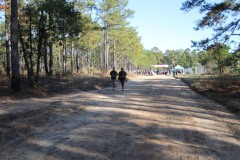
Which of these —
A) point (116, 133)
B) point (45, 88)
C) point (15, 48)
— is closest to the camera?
point (116, 133)

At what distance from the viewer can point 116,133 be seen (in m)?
9.57

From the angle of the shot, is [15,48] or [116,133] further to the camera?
[15,48]

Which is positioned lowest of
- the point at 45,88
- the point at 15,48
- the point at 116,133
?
the point at 116,133

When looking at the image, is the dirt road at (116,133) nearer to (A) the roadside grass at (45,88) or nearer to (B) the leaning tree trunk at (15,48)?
(A) the roadside grass at (45,88)

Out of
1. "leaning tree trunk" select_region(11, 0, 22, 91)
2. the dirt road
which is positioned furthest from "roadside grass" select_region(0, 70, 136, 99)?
the dirt road

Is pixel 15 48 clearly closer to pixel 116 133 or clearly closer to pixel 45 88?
pixel 45 88

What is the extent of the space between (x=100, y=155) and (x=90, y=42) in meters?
45.2

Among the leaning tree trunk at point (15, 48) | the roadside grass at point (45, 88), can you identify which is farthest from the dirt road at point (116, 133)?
the leaning tree trunk at point (15, 48)

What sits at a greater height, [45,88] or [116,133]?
[45,88]

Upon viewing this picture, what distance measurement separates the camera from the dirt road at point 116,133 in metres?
7.65

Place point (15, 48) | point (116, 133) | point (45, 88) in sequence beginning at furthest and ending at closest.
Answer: point (45, 88) < point (15, 48) < point (116, 133)

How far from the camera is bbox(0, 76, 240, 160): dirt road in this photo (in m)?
7.65

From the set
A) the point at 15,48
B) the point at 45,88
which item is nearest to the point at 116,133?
the point at 15,48

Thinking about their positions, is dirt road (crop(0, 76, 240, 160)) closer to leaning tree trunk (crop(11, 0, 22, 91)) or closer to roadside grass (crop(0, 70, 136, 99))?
roadside grass (crop(0, 70, 136, 99))
